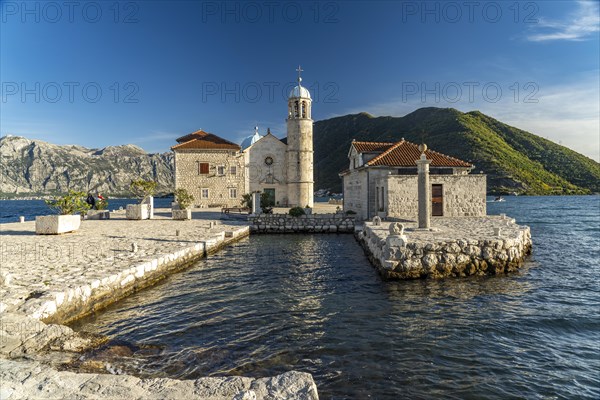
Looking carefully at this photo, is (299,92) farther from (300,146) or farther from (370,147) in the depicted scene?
(370,147)

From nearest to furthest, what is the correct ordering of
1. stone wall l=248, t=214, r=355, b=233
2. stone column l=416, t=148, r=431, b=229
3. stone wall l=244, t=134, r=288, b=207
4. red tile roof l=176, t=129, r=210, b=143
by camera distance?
stone column l=416, t=148, r=431, b=229 < stone wall l=248, t=214, r=355, b=233 < stone wall l=244, t=134, r=288, b=207 < red tile roof l=176, t=129, r=210, b=143

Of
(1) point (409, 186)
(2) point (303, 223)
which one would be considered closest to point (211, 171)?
(2) point (303, 223)

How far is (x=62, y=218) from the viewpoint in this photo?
18578 mm

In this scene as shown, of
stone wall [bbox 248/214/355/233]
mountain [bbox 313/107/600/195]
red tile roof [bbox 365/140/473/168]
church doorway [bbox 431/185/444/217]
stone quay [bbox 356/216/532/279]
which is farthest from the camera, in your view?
mountain [bbox 313/107/600/195]

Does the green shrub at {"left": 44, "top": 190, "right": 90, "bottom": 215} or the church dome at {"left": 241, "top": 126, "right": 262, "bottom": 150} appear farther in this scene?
the church dome at {"left": 241, "top": 126, "right": 262, "bottom": 150}

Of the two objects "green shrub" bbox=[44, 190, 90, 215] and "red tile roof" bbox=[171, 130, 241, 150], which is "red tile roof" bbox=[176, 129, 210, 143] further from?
"green shrub" bbox=[44, 190, 90, 215]

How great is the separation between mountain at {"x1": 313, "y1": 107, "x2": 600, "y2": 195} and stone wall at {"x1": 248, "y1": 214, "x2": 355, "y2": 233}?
9203 centimetres

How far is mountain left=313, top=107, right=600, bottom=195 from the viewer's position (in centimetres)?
10819

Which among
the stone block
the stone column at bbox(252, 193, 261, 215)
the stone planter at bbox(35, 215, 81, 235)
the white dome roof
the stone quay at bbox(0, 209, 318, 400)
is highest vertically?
the white dome roof

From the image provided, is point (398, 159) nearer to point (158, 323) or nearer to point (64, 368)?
point (158, 323)

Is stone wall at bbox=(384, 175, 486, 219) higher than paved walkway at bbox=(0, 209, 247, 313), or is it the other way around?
stone wall at bbox=(384, 175, 486, 219)

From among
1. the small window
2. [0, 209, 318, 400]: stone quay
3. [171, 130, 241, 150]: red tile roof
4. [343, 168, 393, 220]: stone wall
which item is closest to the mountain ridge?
[171, 130, 241, 150]: red tile roof

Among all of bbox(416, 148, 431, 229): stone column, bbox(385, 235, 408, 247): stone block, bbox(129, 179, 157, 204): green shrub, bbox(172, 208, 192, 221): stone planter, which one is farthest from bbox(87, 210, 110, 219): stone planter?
bbox(385, 235, 408, 247): stone block

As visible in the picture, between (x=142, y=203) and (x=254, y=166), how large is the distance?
19.4 meters
